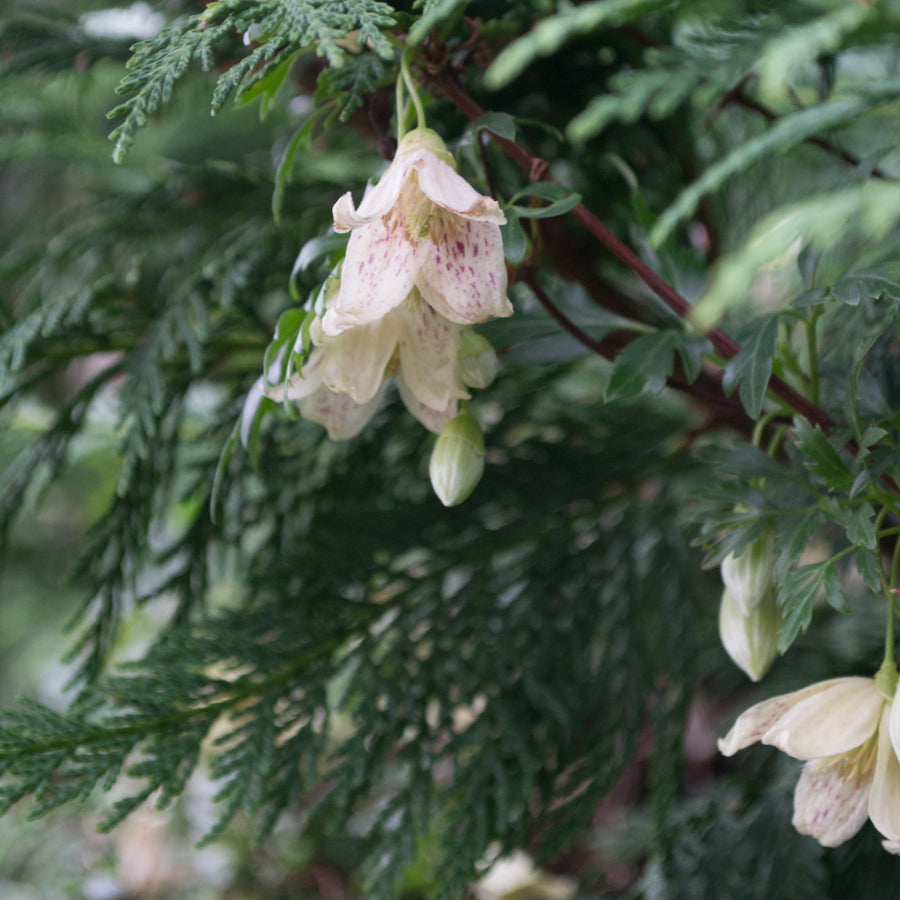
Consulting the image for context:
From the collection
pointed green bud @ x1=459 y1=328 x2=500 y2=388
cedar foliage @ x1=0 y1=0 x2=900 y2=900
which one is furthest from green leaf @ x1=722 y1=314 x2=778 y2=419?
pointed green bud @ x1=459 y1=328 x2=500 y2=388

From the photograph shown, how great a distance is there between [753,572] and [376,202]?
231 millimetres

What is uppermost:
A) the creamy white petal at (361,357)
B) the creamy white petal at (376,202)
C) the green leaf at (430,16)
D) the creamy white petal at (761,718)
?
the green leaf at (430,16)

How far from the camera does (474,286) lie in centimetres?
36

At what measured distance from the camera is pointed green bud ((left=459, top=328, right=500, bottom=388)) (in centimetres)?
40

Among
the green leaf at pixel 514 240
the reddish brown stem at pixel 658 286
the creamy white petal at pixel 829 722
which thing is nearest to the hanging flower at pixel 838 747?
the creamy white petal at pixel 829 722


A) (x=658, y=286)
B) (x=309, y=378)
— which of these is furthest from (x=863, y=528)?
(x=309, y=378)

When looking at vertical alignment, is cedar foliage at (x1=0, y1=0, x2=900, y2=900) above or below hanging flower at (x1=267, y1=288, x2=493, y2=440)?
below

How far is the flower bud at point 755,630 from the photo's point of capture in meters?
0.41

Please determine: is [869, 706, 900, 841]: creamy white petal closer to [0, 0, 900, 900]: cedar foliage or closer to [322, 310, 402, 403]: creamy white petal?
[0, 0, 900, 900]: cedar foliage

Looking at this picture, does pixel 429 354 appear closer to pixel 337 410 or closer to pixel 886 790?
pixel 337 410

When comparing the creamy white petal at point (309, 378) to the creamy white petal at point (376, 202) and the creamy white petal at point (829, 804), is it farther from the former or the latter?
the creamy white petal at point (829, 804)

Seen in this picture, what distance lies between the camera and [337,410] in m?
0.44

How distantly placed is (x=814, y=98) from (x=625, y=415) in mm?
270

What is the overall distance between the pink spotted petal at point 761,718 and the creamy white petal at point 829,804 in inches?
1.3
